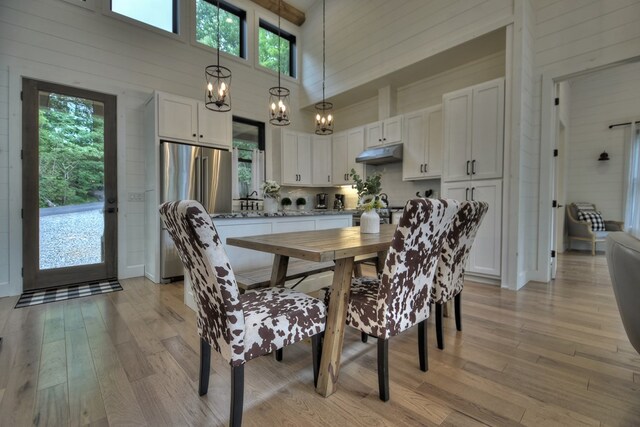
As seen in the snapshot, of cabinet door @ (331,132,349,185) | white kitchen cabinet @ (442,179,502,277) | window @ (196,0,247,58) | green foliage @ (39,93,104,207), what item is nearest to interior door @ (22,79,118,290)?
green foliage @ (39,93,104,207)

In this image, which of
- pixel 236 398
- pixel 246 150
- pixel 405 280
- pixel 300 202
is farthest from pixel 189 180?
pixel 405 280

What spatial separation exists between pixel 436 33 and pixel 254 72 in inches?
122

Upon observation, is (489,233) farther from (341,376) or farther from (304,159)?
(304,159)

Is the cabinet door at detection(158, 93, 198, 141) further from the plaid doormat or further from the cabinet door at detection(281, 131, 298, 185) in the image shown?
the plaid doormat

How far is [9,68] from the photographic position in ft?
10.3

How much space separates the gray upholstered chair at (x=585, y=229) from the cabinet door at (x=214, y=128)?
6660 millimetres

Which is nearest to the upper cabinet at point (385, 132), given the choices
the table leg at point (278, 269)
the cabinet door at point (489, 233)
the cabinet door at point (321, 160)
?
the cabinet door at point (321, 160)

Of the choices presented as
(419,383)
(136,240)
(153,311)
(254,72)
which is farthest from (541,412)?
(254,72)

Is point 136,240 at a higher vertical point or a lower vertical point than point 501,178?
lower

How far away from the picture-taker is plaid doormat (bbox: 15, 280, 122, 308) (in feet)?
9.72

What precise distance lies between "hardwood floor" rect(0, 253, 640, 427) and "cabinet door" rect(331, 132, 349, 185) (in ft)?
11.8

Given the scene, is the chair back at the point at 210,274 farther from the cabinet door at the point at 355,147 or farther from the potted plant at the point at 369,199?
the cabinet door at the point at 355,147

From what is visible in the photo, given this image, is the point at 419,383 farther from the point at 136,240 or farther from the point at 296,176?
the point at 296,176

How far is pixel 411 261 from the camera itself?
4.45ft
